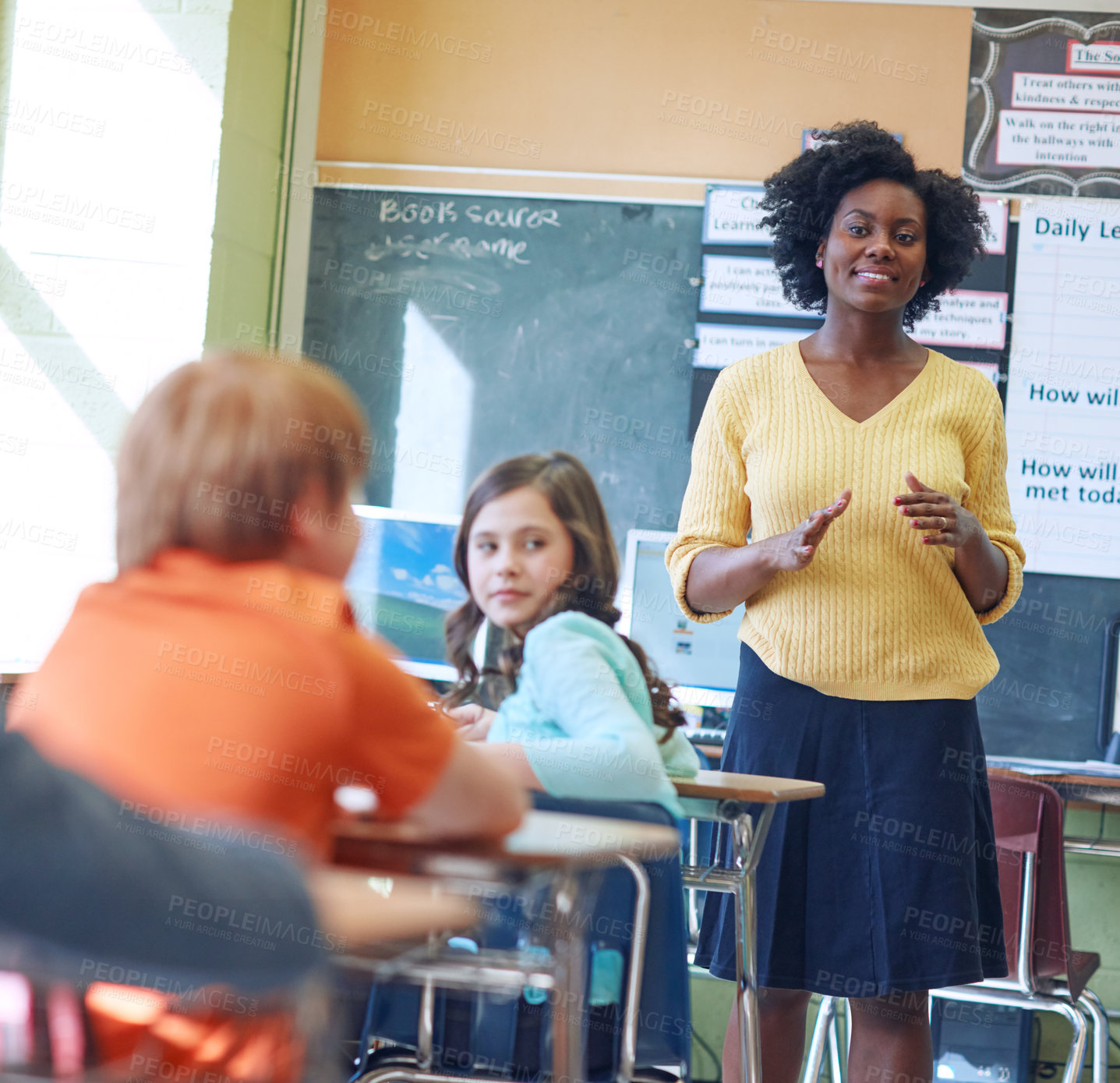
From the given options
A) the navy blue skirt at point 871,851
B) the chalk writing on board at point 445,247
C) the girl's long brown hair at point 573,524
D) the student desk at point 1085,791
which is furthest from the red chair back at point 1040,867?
the chalk writing on board at point 445,247

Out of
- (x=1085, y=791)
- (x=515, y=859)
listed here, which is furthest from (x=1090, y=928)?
(x=515, y=859)

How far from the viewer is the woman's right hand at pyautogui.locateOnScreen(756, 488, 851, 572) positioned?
1528 millimetres

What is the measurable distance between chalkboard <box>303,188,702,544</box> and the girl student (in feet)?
4.71

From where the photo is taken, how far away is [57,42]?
9.82ft

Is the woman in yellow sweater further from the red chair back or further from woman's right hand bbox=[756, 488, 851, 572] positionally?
the red chair back

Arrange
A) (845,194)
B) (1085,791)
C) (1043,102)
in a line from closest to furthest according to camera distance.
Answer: (845,194) < (1085,791) < (1043,102)

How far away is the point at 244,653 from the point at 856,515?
3.64 ft

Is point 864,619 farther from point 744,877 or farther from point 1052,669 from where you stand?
point 1052,669

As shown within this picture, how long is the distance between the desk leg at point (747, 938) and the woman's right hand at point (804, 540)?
0.32m

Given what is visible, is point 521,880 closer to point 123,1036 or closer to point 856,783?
point 123,1036

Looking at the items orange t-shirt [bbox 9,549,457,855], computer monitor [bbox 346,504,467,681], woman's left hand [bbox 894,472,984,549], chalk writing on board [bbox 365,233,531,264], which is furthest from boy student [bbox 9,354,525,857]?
chalk writing on board [bbox 365,233,531,264]

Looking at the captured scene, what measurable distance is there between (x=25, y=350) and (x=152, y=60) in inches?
31.3

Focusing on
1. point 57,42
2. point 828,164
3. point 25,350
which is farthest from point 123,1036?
point 57,42

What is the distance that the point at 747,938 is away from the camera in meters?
1.54
